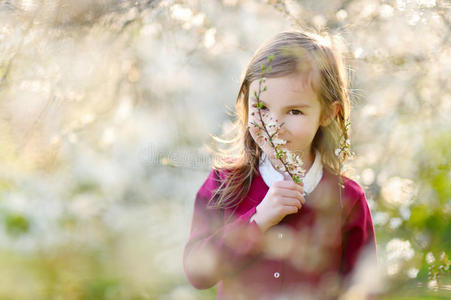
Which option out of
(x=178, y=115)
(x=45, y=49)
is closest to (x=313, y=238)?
(x=45, y=49)

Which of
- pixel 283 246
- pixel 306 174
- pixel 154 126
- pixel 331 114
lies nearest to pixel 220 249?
pixel 283 246

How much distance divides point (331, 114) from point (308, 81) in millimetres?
142

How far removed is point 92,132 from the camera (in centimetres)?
204

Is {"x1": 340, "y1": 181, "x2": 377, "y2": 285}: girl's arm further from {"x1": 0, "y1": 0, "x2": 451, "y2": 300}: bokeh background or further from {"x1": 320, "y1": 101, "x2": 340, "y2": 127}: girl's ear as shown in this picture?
{"x1": 0, "y1": 0, "x2": 451, "y2": 300}: bokeh background

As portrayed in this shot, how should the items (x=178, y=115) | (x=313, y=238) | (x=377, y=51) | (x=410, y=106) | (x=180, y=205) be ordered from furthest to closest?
1. (x=180, y=205)
2. (x=178, y=115)
3. (x=410, y=106)
4. (x=377, y=51)
5. (x=313, y=238)

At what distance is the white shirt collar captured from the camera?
1.11 m

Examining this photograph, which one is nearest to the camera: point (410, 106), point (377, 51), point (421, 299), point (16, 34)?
point (421, 299)

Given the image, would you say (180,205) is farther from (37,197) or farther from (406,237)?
(406,237)

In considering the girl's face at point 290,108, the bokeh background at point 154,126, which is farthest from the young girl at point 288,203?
the bokeh background at point 154,126

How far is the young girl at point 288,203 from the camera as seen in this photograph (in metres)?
1.00

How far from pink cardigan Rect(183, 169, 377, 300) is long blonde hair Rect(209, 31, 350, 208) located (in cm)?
3

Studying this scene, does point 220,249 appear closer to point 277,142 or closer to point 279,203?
point 279,203

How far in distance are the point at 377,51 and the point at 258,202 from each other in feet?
2.94

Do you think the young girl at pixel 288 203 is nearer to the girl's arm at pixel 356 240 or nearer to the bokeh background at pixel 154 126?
the girl's arm at pixel 356 240
